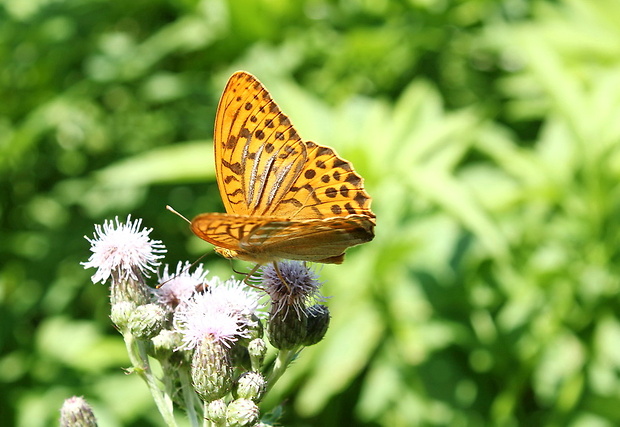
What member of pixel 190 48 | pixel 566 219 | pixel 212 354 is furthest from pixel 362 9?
pixel 212 354

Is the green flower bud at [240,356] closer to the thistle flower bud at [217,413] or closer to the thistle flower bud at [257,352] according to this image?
the thistle flower bud at [257,352]

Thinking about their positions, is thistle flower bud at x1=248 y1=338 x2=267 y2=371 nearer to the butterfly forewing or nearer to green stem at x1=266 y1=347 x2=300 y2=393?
green stem at x1=266 y1=347 x2=300 y2=393

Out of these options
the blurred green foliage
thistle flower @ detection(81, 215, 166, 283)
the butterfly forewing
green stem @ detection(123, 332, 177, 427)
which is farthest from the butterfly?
the blurred green foliage

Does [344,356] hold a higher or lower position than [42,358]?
lower

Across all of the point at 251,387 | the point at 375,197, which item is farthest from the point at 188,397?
the point at 375,197

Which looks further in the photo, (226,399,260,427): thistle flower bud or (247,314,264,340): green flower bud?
(247,314,264,340): green flower bud

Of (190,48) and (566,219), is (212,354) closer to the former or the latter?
(566,219)
